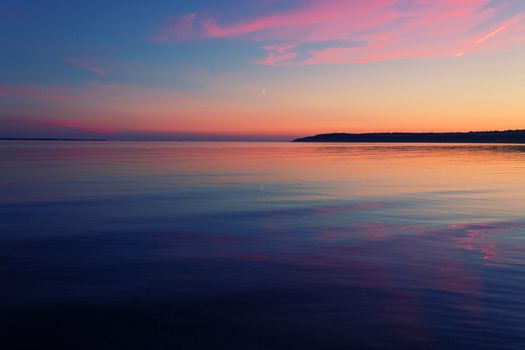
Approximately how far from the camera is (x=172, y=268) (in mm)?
9180

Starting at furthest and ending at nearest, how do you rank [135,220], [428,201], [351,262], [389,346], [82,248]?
1. [428,201]
2. [135,220]
3. [82,248]
4. [351,262]
5. [389,346]

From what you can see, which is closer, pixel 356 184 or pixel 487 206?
pixel 487 206

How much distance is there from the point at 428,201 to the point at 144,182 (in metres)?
17.1

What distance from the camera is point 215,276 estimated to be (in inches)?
341

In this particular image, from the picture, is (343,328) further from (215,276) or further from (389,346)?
(215,276)

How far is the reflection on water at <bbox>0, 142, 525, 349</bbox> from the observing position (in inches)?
242

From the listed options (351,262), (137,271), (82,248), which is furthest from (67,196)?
(351,262)

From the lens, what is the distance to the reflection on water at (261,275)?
6137 mm

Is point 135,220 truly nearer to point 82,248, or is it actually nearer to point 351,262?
point 82,248

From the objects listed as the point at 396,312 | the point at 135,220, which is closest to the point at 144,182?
the point at 135,220

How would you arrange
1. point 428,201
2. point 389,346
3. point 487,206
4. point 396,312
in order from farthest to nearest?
point 428,201
point 487,206
point 396,312
point 389,346

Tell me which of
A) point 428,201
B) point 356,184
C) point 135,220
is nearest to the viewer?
point 135,220

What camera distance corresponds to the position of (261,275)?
28.8ft

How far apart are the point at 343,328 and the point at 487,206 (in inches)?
573
